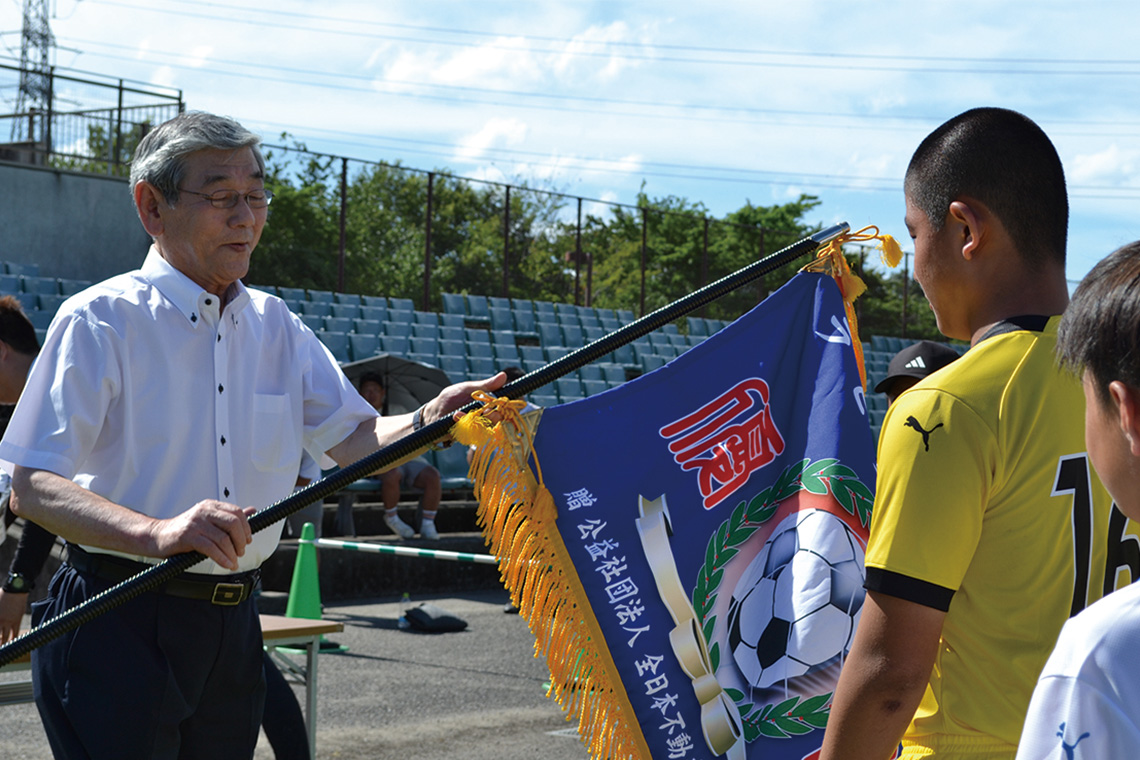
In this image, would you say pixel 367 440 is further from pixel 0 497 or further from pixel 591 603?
pixel 0 497

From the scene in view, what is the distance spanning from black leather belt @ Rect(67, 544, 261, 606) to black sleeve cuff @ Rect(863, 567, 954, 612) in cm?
144

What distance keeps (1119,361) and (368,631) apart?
755 cm

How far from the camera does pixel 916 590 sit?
150cm

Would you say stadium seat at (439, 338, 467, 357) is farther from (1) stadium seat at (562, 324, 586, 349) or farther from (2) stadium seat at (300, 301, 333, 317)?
(1) stadium seat at (562, 324, 586, 349)

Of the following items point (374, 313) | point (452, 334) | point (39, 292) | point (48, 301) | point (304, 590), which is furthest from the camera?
point (374, 313)

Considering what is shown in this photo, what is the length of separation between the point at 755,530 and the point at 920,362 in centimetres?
164

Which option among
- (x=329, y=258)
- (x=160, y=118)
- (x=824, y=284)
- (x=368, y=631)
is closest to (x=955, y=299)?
(x=824, y=284)

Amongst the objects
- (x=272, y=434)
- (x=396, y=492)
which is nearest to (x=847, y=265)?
(x=272, y=434)

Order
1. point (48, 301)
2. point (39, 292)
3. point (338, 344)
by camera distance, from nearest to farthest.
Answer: point (48, 301) → point (39, 292) → point (338, 344)

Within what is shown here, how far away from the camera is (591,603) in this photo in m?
2.40

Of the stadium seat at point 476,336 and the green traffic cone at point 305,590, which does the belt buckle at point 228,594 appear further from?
the stadium seat at point 476,336

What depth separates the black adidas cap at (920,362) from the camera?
3.71 metres

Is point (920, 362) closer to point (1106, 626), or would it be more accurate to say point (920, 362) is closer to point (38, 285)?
point (1106, 626)

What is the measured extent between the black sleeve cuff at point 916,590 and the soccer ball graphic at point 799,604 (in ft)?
2.35
